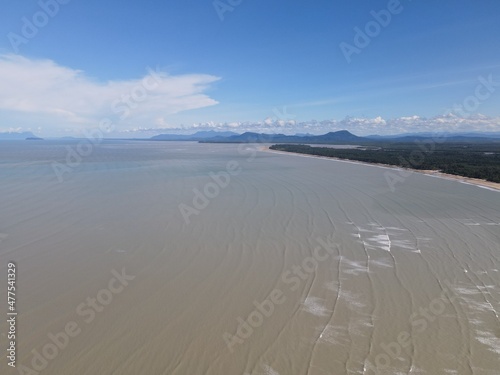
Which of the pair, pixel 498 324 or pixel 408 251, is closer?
pixel 498 324

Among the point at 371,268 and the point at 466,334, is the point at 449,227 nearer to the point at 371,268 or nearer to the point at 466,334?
the point at 371,268

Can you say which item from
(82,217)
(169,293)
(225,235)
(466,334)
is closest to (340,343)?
(466,334)

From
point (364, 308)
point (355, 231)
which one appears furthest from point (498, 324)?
point (355, 231)

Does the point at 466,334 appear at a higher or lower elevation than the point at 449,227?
higher

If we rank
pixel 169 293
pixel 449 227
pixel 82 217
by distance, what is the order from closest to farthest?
pixel 169 293
pixel 449 227
pixel 82 217

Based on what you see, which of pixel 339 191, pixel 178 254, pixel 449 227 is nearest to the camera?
pixel 178 254

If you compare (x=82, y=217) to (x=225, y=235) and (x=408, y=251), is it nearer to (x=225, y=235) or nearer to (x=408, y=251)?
(x=225, y=235)
